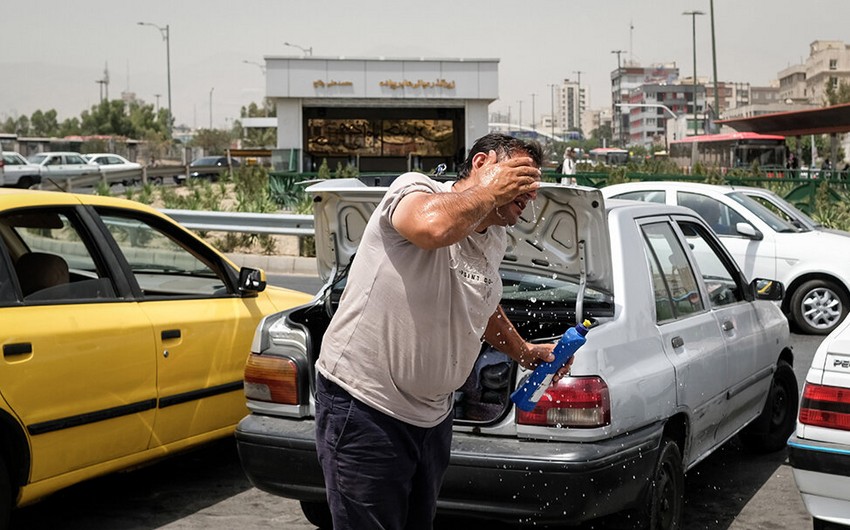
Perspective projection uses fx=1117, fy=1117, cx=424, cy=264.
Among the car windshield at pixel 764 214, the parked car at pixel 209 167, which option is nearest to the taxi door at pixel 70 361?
the car windshield at pixel 764 214

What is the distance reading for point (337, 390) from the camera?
10.2 feet

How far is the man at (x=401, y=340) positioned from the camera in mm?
2939

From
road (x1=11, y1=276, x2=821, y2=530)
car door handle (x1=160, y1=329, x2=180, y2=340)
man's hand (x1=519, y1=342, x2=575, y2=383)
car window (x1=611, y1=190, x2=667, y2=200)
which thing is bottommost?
road (x1=11, y1=276, x2=821, y2=530)

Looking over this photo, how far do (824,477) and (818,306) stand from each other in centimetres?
766

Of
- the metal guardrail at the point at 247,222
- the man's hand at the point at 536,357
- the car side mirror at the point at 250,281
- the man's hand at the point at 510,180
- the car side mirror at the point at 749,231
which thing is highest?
the man's hand at the point at 510,180

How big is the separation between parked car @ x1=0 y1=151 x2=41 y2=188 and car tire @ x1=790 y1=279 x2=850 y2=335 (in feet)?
113

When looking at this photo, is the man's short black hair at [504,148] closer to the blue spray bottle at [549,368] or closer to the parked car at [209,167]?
the blue spray bottle at [549,368]

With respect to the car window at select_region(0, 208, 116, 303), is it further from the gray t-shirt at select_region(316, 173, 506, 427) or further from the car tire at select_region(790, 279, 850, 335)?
the car tire at select_region(790, 279, 850, 335)

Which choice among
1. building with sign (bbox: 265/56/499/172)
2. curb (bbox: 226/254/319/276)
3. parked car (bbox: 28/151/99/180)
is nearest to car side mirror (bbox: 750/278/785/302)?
curb (bbox: 226/254/319/276)

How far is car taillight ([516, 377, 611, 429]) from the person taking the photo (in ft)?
13.9

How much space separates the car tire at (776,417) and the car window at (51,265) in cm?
366

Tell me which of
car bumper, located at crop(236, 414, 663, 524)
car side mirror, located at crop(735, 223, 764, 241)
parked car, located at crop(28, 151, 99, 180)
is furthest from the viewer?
parked car, located at crop(28, 151, 99, 180)

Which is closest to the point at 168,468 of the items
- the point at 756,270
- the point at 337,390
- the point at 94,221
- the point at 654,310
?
the point at 94,221

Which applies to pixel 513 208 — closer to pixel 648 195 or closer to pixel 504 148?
pixel 504 148
